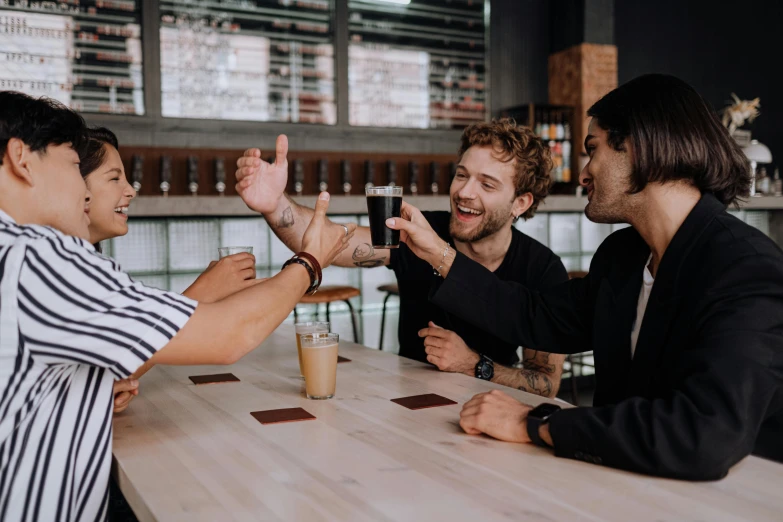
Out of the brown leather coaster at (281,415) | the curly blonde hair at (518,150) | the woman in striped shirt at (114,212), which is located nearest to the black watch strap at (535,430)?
the brown leather coaster at (281,415)

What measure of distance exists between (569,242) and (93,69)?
373 centimetres

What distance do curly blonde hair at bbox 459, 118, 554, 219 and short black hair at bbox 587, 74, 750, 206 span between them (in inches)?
31.6

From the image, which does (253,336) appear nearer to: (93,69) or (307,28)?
(93,69)

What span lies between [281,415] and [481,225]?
113 cm

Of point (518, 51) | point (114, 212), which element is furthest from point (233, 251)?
point (518, 51)

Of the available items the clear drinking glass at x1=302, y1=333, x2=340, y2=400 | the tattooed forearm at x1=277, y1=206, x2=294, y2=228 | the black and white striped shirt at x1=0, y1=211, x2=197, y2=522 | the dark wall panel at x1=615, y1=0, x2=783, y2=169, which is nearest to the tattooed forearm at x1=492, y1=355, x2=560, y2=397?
the clear drinking glass at x1=302, y1=333, x2=340, y2=400

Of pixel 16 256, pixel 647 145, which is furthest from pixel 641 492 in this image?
pixel 16 256

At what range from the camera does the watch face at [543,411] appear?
3.67 ft

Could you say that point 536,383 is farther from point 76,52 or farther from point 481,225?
point 76,52

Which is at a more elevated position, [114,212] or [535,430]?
[114,212]

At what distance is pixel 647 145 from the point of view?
138cm

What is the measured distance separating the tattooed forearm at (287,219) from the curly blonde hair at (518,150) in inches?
24.3

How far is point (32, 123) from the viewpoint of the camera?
43.4 inches

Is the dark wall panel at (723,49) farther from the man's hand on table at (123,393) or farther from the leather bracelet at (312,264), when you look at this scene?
the man's hand on table at (123,393)
